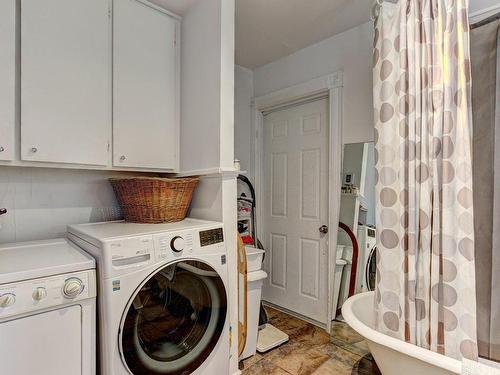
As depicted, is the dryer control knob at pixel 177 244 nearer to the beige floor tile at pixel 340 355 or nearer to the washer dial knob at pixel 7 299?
the washer dial knob at pixel 7 299

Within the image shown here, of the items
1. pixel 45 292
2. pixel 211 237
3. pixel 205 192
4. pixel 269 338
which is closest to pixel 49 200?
pixel 45 292

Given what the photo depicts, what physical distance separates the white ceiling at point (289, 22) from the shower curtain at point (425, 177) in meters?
0.58

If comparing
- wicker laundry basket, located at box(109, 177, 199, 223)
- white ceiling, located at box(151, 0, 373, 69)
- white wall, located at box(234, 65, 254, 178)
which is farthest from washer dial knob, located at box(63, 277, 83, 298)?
white wall, located at box(234, 65, 254, 178)

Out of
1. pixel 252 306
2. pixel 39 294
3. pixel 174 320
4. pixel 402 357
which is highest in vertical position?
pixel 39 294

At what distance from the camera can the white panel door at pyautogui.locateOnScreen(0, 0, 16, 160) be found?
4.49 ft

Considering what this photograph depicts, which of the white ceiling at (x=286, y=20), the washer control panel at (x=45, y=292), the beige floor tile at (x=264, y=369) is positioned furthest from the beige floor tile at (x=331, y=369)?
the white ceiling at (x=286, y=20)

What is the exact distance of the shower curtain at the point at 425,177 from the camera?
133cm

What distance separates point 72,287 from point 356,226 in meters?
1.99

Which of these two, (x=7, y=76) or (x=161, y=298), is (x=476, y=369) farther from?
(x=7, y=76)

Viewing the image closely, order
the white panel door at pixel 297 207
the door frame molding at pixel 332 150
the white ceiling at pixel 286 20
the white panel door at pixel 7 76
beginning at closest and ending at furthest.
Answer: the white panel door at pixel 7 76
the white ceiling at pixel 286 20
the door frame molding at pixel 332 150
the white panel door at pixel 297 207

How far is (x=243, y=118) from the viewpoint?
10.3 ft

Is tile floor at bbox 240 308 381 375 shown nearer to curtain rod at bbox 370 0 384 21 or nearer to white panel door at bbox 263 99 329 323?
white panel door at bbox 263 99 329 323

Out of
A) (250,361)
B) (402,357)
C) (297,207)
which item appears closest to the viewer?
(402,357)

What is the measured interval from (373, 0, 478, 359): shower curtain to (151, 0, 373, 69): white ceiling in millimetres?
577
